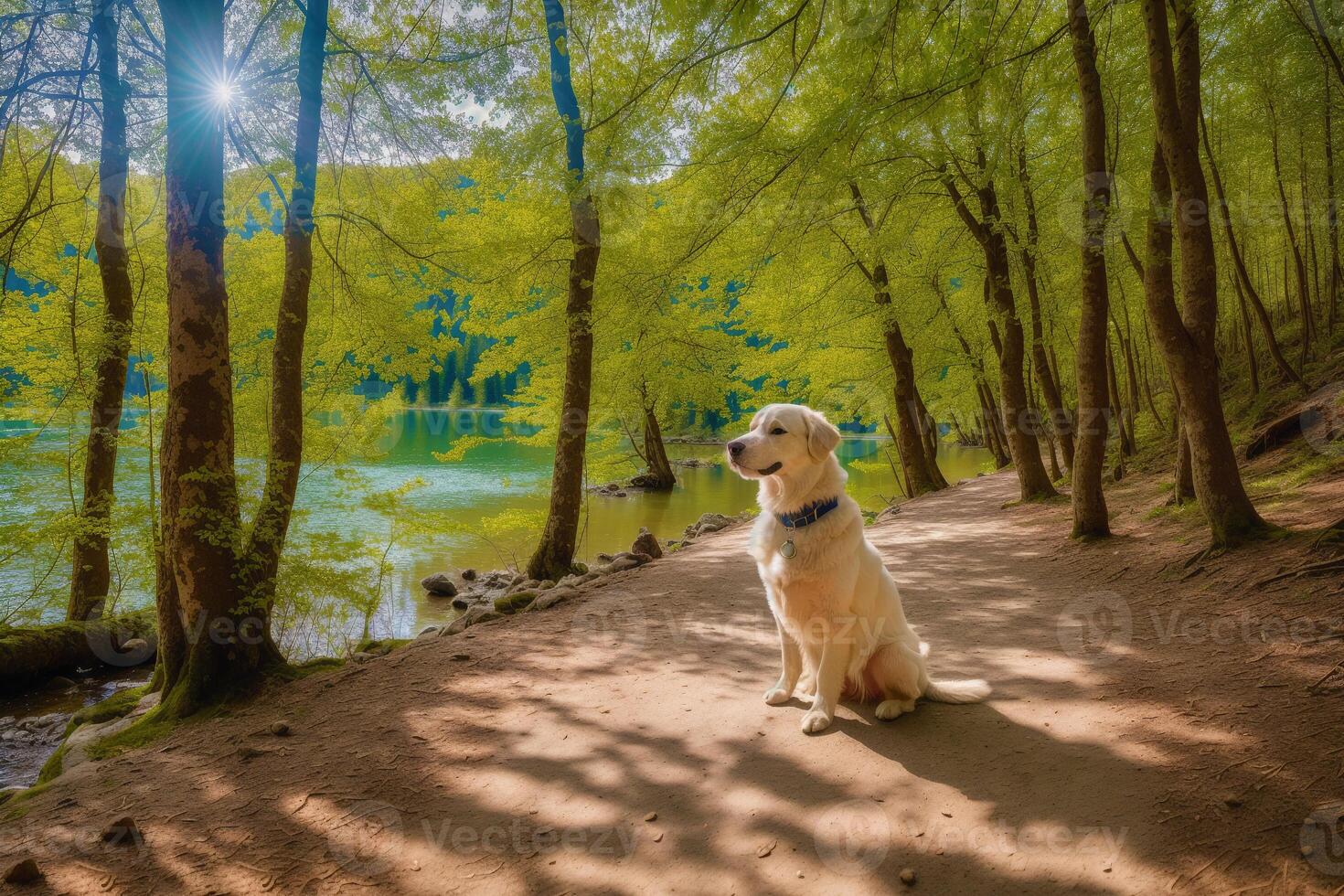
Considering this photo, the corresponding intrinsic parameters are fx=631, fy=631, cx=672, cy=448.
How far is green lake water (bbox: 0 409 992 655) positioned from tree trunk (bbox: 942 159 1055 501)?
3512 mm

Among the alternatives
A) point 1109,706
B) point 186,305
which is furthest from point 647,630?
point 186,305

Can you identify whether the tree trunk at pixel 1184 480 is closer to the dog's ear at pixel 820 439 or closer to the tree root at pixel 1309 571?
the tree root at pixel 1309 571

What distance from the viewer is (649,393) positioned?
17.8 metres

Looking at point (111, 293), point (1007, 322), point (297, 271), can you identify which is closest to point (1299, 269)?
point (1007, 322)

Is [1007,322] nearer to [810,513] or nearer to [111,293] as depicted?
[810,513]

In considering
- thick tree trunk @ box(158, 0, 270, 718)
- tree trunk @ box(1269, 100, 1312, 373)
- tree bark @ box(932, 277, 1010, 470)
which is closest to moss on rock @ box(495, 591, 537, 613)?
thick tree trunk @ box(158, 0, 270, 718)

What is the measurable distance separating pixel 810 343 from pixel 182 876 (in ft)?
44.6

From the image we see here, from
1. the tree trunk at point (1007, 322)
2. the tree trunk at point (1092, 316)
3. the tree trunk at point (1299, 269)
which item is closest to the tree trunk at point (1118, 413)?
the tree trunk at point (1007, 322)

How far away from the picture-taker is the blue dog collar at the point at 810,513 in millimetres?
2973

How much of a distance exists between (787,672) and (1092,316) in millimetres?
5632

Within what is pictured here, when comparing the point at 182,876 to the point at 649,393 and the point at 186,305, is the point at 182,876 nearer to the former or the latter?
the point at 186,305

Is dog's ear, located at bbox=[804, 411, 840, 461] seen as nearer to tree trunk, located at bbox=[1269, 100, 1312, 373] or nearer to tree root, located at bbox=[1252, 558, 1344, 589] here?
tree root, located at bbox=[1252, 558, 1344, 589]

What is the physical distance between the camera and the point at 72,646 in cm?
742

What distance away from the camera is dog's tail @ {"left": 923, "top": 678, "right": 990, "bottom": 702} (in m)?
3.13
